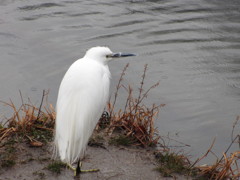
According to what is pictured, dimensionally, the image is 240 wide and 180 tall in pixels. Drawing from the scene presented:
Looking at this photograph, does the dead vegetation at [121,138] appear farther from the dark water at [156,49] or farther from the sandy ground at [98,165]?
the dark water at [156,49]

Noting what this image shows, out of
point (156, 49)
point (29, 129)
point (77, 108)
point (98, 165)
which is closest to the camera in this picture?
Result: point (77, 108)

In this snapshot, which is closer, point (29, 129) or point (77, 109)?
point (77, 109)

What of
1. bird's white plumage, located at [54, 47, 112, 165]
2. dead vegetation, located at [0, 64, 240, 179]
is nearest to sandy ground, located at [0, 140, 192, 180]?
dead vegetation, located at [0, 64, 240, 179]

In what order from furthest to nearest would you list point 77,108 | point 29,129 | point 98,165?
point 29,129 < point 98,165 < point 77,108

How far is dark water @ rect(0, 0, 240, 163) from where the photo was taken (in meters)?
5.30

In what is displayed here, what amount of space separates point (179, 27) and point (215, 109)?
9.16 feet

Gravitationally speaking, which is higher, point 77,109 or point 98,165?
point 77,109

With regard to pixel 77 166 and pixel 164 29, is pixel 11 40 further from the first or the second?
pixel 77 166

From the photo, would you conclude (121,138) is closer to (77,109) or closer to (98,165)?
(98,165)

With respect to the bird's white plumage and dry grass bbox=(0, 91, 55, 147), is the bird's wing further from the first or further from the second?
dry grass bbox=(0, 91, 55, 147)

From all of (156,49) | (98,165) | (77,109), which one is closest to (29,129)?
(98,165)

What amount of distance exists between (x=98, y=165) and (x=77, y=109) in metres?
0.81

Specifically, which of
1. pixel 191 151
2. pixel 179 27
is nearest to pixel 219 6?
pixel 179 27

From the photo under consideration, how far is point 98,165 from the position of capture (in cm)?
388
